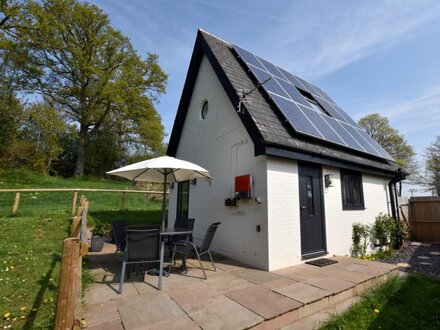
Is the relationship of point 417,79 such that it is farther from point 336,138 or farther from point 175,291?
point 175,291

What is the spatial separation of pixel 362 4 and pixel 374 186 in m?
5.54

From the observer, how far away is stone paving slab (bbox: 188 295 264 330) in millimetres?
2592

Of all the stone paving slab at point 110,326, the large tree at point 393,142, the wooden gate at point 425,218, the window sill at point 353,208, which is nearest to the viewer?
the stone paving slab at point 110,326

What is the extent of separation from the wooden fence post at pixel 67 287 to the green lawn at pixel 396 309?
112 inches

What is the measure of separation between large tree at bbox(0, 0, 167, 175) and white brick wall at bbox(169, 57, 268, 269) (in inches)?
468

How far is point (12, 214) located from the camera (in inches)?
335

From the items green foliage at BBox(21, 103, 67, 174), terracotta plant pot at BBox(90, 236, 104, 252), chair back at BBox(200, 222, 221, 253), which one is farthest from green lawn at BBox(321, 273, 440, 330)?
green foliage at BBox(21, 103, 67, 174)

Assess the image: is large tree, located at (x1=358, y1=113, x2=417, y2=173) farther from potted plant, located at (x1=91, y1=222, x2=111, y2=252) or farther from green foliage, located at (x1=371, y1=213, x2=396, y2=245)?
potted plant, located at (x1=91, y1=222, x2=111, y2=252)

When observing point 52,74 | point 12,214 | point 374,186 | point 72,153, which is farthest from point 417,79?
point 72,153

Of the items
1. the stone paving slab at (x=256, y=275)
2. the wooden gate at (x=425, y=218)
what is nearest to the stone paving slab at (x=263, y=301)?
the stone paving slab at (x=256, y=275)

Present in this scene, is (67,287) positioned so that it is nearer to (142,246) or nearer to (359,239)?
(142,246)

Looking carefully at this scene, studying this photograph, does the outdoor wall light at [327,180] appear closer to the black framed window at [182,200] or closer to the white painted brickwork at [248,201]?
the white painted brickwork at [248,201]

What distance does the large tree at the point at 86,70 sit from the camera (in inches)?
598

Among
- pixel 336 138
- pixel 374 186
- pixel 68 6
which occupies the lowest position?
pixel 374 186
